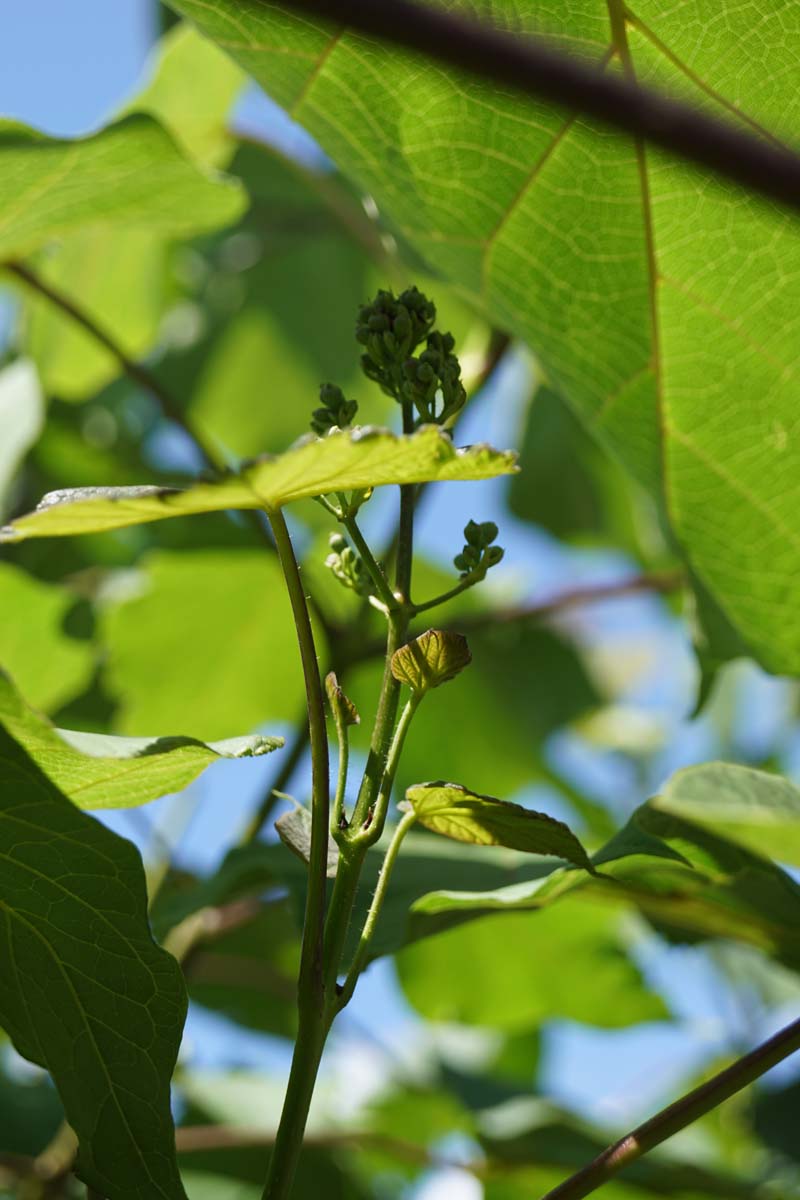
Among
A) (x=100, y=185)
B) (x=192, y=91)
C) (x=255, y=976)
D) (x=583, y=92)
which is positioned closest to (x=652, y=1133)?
(x=583, y=92)

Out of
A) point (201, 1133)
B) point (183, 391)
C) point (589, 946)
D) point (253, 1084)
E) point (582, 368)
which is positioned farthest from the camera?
point (183, 391)

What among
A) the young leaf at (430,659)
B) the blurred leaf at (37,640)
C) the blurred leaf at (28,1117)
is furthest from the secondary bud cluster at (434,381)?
the blurred leaf at (28,1117)

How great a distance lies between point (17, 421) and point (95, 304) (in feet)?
1.87

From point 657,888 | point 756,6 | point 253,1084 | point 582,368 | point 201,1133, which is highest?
point 756,6

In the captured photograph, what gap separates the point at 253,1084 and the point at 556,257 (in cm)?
146

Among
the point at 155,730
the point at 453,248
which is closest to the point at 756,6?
the point at 453,248

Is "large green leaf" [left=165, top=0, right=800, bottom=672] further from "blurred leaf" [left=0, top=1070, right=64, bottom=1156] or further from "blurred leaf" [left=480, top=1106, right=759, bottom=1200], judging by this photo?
"blurred leaf" [left=0, top=1070, right=64, bottom=1156]

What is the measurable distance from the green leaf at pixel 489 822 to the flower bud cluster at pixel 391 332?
211mm

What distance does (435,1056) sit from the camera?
6.75 feet

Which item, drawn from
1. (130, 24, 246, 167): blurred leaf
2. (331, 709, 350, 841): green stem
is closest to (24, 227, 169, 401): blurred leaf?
(130, 24, 246, 167): blurred leaf

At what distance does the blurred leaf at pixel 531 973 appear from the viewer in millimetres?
1728

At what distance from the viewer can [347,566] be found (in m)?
0.71

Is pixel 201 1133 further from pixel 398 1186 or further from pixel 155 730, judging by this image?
pixel 398 1186

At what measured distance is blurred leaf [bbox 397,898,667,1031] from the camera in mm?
1728
